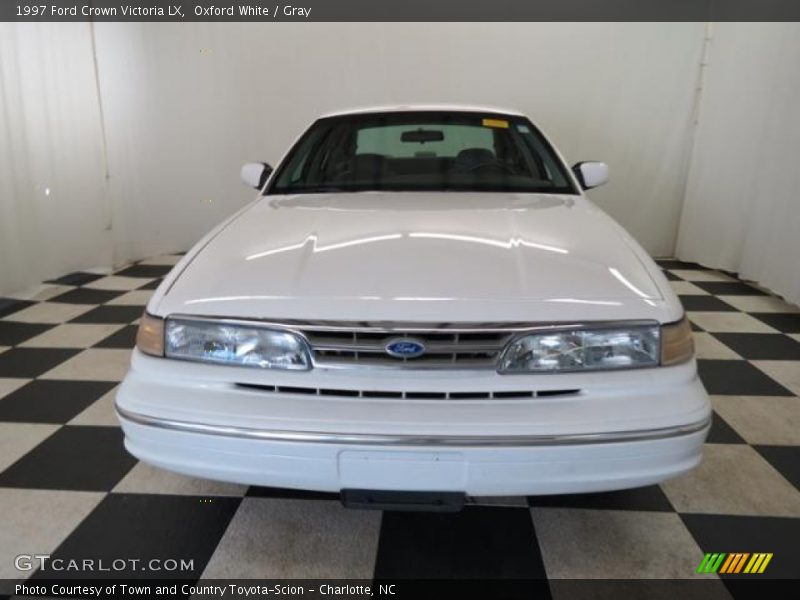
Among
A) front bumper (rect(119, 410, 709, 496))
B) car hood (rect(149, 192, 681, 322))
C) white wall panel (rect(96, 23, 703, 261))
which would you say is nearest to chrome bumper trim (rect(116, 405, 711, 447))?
front bumper (rect(119, 410, 709, 496))

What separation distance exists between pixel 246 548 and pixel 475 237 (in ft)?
3.27

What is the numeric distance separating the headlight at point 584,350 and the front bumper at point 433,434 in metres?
0.03

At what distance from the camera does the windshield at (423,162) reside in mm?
2244

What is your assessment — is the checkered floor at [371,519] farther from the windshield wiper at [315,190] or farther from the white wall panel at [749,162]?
the white wall panel at [749,162]

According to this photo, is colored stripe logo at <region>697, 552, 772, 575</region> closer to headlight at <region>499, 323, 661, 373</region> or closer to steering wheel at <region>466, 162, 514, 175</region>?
headlight at <region>499, 323, 661, 373</region>

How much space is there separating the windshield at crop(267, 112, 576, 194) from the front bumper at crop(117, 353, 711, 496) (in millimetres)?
1115

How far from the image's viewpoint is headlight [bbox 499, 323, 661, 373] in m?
1.28

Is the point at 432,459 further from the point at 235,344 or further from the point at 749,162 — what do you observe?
the point at 749,162

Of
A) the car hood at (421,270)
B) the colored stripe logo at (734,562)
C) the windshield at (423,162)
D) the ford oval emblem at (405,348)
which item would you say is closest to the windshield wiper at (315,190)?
the windshield at (423,162)

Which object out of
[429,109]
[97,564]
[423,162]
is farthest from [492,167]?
[97,564]
